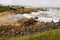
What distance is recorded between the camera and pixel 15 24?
27.5 meters

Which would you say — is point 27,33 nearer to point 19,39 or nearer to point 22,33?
point 22,33

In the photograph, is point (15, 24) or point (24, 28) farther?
point (15, 24)

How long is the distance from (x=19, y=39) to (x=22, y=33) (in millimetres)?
3296

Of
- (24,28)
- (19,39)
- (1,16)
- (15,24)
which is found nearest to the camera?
(19,39)

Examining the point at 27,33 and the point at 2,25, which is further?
the point at 2,25
